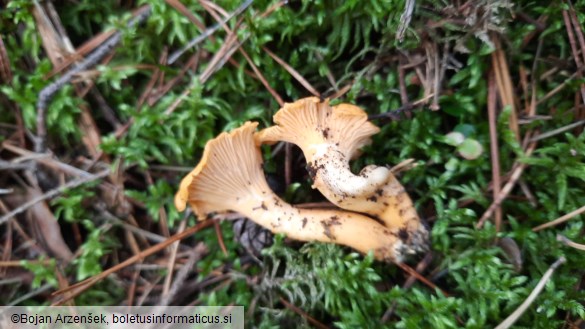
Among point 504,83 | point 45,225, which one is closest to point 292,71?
point 504,83

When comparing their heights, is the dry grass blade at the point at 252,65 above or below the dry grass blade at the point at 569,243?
above

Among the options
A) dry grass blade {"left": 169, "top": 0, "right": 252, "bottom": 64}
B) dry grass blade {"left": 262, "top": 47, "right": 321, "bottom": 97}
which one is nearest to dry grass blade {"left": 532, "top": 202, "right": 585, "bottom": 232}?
dry grass blade {"left": 262, "top": 47, "right": 321, "bottom": 97}

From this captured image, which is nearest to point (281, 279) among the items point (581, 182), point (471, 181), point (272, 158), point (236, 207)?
point (236, 207)

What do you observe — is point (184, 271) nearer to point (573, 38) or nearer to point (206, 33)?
point (206, 33)

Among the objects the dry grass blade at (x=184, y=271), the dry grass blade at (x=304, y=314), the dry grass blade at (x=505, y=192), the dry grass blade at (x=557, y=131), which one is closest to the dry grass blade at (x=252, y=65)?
the dry grass blade at (x=184, y=271)

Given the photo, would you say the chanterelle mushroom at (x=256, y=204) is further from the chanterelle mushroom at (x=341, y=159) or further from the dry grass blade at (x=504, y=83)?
the dry grass blade at (x=504, y=83)

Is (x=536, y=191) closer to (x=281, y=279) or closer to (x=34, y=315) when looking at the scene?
(x=281, y=279)
